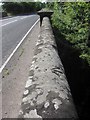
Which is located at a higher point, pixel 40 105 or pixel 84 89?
pixel 40 105

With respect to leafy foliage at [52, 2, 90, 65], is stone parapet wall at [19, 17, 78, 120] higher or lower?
higher

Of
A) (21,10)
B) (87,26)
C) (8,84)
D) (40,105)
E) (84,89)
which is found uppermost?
(40,105)

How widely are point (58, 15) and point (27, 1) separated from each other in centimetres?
6263

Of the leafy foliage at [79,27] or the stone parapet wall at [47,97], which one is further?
the leafy foliage at [79,27]

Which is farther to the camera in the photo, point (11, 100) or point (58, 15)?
point (58, 15)

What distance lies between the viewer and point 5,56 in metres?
9.78

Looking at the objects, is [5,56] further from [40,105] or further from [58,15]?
[40,105]

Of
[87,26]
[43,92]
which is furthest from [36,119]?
[87,26]

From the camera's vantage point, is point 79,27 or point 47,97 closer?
point 47,97

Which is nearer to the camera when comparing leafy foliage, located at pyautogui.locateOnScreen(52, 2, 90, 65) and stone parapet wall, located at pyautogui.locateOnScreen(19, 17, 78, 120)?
stone parapet wall, located at pyautogui.locateOnScreen(19, 17, 78, 120)

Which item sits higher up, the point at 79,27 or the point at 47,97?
the point at 47,97

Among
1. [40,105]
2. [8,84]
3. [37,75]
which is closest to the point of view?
[40,105]

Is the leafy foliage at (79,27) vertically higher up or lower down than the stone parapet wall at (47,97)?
lower down

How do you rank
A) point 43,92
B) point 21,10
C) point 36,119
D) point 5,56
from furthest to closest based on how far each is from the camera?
point 21,10
point 5,56
point 43,92
point 36,119
